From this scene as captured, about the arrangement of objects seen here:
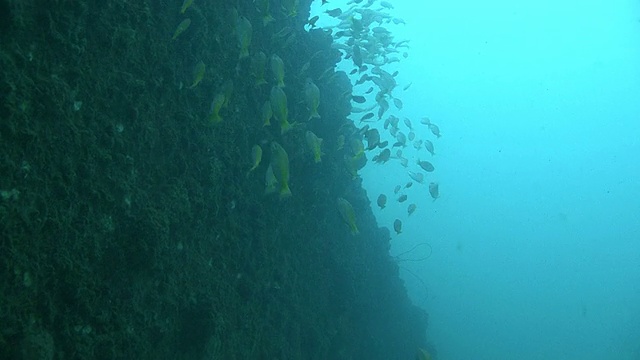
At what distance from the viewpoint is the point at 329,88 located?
7.90m

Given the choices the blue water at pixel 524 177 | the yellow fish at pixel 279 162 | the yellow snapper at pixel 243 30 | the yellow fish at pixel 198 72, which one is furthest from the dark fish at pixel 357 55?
the blue water at pixel 524 177

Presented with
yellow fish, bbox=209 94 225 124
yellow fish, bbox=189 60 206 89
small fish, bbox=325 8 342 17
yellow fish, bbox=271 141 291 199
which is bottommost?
yellow fish, bbox=271 141 291 199

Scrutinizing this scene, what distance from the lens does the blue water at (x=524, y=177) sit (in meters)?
38.5

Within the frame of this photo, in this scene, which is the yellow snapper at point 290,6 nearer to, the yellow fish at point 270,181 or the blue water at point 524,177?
the yellow fish at point 270,181

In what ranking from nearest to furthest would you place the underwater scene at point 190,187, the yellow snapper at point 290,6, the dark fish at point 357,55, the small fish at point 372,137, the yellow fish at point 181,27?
the underwater scene at point 190,187
the yellow fish at point 181,27
the yellow snapper at point 290,6
the small fish at point 372,137
the dark fish at point 357,55

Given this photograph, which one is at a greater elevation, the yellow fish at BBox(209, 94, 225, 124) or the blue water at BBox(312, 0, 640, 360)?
the yellow fish at BBox(209, 94, 225, 124)

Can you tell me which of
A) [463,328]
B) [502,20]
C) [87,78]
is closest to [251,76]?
[87,78]

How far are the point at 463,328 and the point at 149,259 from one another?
111 feet

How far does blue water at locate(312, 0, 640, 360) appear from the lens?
38.5m

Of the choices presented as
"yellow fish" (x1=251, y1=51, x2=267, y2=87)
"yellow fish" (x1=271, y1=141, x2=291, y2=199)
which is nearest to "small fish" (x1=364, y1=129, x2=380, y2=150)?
"yellow fish" (x1=251, y1=51, x2=267, y2=87)

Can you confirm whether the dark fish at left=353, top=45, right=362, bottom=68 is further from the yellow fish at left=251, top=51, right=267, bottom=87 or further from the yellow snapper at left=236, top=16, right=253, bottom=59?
the yellow snapper at left=236, top=16, right=253, bottom=59

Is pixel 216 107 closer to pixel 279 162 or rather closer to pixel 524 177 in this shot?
pixel 279 162

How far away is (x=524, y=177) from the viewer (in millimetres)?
99875

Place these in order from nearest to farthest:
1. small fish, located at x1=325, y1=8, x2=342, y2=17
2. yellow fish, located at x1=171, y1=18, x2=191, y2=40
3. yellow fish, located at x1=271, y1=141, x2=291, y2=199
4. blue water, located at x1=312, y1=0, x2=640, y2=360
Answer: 1. yellow fish, located at x1=171, y1=18, x2=191, y2=40
2. yellow fish, located at x1=271, y1=141, x2=291, y2=199
3. small fish, located at x1=325, y1=8, x2=342, y2=17
4. blue water, located at x1=312, y1=0, x2=640, y2=360
